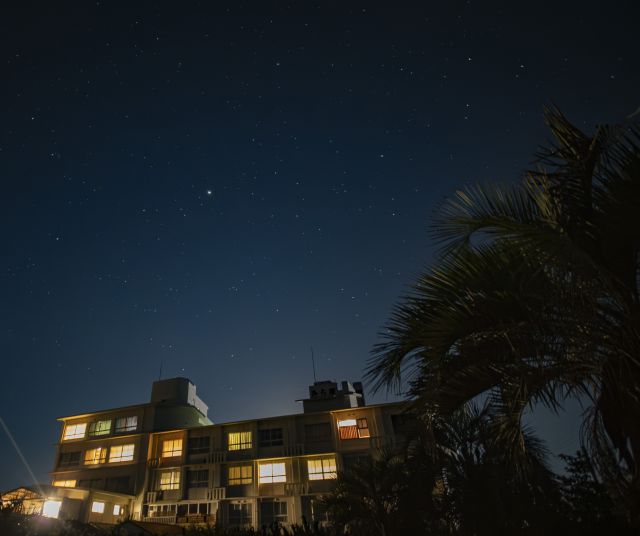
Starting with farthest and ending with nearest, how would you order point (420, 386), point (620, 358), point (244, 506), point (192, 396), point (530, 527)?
1. point (192, 396)
2. point (244, 506)
3. point (530, 527)
4. point (420, 386)
5. point (620, 358)

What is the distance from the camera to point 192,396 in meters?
43.9

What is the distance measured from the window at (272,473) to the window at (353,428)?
17.8ft

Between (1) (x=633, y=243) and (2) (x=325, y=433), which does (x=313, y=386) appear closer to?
(2) (x=325, y=433)

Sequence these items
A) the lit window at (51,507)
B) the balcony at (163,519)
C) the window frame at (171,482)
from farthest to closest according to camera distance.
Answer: the window frame at (171,482), the balcony at (163,519), the lit window at (51,507)

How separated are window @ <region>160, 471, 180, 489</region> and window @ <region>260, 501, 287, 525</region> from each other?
758cm

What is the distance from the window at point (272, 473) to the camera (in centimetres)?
3209

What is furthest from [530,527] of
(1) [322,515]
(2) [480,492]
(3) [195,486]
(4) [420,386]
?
(3) [195,486]

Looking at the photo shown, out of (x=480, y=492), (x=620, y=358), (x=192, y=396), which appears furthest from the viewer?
(x=192, y=396)

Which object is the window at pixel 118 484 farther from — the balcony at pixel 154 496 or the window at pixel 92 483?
the balcony at pixel 154 496

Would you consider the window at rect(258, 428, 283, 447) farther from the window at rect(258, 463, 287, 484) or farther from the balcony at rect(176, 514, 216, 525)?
the balcony at rect(176, 514, 216, 525)

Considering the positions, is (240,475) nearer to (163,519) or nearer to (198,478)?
(198,478)

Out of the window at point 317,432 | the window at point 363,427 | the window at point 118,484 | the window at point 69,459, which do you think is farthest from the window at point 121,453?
the window at point 363,427

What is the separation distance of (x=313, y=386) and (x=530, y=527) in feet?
103

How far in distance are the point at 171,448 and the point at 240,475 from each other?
702cm
